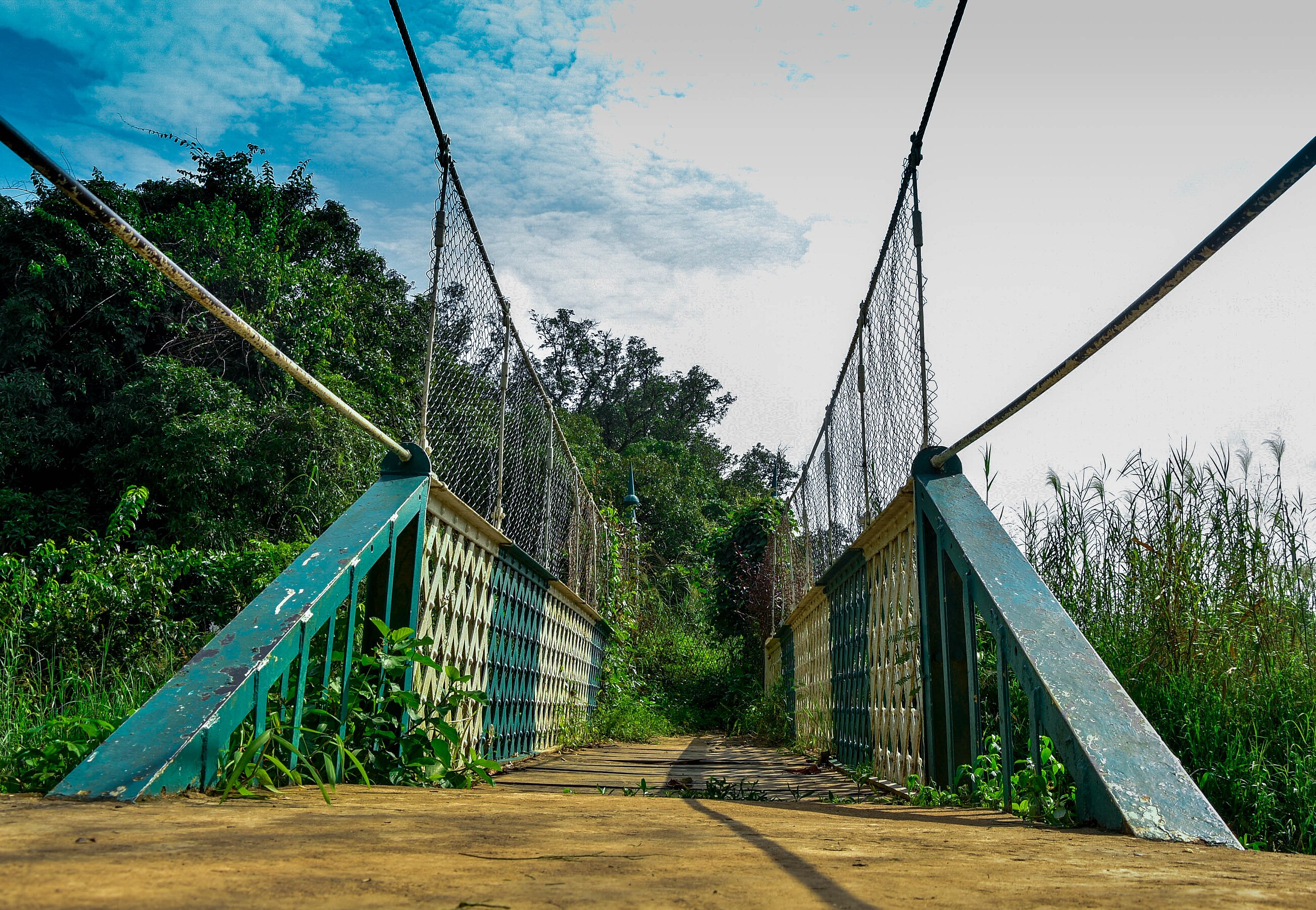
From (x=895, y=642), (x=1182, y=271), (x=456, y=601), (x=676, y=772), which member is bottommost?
(x=676, y=772)

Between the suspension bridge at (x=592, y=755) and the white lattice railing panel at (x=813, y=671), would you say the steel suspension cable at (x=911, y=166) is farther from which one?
the white lattice railing panel at (x=813, y=671)

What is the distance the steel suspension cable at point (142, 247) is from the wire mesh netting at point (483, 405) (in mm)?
594

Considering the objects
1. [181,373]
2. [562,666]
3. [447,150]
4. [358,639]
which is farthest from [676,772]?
[181,373]

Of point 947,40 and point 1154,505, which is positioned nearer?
point 947,40

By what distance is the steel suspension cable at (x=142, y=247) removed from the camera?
131 cm

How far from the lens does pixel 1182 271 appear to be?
1.62 metres

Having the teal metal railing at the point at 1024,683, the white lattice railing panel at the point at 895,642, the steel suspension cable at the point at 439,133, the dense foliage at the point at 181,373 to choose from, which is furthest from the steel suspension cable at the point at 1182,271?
the dense foliage at the point at 181,373

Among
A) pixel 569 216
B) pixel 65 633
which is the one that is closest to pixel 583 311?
pixel 569 216

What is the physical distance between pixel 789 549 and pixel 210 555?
5281mm

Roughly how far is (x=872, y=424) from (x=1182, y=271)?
2371 mm

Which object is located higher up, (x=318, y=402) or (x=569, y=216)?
(x=569, y=216)

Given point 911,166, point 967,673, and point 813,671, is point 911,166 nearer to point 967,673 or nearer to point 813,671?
point 967,673

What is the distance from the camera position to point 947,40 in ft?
9.21

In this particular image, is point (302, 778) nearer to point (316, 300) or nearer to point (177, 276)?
point (177, 276)
